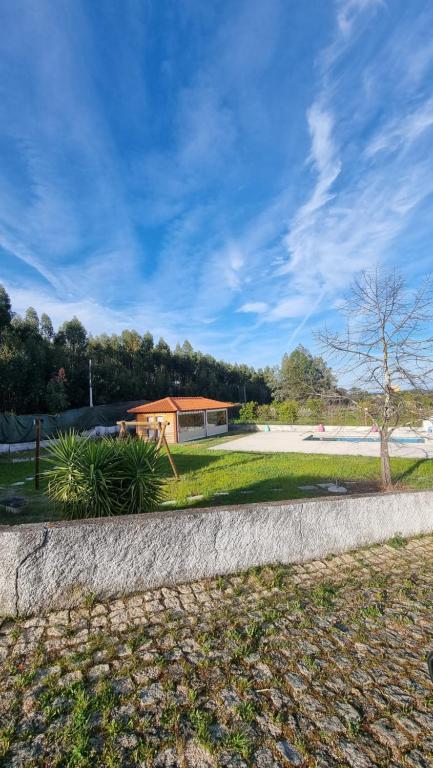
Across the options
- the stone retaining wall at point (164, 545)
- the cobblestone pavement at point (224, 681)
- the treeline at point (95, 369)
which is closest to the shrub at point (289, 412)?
the treeline at point (95, 369)

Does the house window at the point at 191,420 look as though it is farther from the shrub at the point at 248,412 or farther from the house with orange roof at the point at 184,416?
the shrub at the point at 248,412

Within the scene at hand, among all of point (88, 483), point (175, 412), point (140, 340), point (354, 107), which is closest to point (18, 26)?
point (354, 107)

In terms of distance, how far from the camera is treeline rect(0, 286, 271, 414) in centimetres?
2138

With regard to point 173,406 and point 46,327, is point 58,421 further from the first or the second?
point 46,327

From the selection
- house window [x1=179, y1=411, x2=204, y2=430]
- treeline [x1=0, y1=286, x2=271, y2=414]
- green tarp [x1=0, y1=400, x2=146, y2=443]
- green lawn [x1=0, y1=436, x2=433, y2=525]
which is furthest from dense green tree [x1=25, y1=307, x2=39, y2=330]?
green lawn [x1=0, y1=436, x2=433, y2=525]

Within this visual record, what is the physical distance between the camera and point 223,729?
170 cm

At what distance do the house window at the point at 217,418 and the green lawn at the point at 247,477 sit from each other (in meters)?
11.1

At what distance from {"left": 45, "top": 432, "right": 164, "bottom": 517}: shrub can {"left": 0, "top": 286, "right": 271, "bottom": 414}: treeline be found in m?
18.6

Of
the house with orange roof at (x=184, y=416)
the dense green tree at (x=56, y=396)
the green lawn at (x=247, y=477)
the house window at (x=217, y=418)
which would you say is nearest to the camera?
the green lawn at (x=247, y=477)

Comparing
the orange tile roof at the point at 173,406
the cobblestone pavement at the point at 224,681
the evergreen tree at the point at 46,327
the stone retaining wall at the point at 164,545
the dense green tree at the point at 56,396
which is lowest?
the cobblestone pavement at the point at 224,681

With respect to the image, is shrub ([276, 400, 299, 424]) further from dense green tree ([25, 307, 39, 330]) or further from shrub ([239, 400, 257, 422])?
dense green tree ([25, 307, 39, 330])

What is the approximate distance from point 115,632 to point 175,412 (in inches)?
679

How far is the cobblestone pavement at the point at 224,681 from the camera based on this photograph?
159 centimetres

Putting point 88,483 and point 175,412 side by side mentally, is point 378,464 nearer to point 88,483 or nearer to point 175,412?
point 88,483
